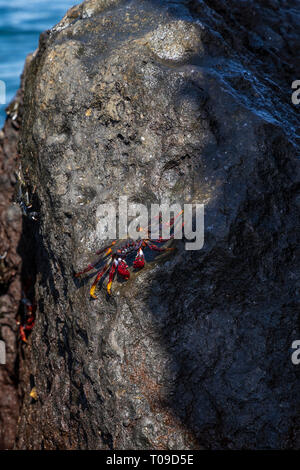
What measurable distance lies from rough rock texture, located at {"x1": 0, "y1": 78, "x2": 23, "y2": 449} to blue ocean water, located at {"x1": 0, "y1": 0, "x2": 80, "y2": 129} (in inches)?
178

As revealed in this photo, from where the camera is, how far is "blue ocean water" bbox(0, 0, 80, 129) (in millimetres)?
8477

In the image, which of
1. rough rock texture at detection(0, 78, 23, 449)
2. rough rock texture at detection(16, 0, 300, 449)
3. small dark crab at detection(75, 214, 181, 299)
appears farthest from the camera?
rough rock texture at detection(0, 78, 23, 449)

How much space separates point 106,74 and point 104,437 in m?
1.90

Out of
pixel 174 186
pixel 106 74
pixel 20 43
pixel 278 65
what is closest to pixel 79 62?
pixel 106 74

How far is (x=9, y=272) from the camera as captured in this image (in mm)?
3756

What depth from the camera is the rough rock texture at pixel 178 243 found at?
222 cm

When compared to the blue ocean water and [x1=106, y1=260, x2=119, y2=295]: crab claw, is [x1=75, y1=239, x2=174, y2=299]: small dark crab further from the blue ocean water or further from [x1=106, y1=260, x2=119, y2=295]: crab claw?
the blue ocean water

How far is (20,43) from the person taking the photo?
9.04 metres

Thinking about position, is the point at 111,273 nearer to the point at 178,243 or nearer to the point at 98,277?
the point at 98,277

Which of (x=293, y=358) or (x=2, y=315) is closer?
(x=293, y=358)

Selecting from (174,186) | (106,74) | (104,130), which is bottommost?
(174,186)

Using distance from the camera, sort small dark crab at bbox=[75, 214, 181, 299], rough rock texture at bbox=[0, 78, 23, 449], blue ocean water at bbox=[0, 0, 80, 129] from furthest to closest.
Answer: blue ocean water at bbox=[0, 0, 80, 129], rough rock texture at bbox=[0, 78, 23, 449], small dark crab at bbox=[75, 214, 181, 299]

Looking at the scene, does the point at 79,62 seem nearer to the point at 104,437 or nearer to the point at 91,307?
the point at 91,307

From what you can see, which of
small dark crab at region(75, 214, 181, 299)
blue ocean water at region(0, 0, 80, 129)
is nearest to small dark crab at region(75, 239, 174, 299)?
small dark crab at region(75, 214, 181, 299)
